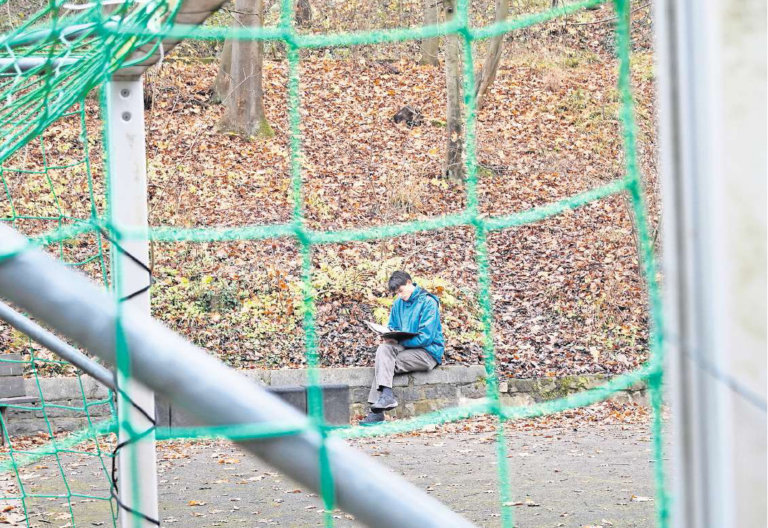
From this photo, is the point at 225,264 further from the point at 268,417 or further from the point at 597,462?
the point at 268,417

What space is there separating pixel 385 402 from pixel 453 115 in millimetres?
6427

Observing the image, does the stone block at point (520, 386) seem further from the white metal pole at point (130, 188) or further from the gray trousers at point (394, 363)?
the white metal pole at point (130, 188)

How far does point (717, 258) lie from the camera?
0.90m

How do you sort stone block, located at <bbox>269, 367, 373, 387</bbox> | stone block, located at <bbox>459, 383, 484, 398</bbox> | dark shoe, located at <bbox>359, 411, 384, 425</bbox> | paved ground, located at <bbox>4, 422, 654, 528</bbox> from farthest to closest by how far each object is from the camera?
stone block, located at <bbox>459, 383, 484, 398</bbox>, stone block, located at <bbox>269, 367, 373, 387</bbox>, dark shoe, located at <bbox>359, 411, 384, 425</bbox>, paved ground, located at <bbox>4, 422, 654, 528</bbox>

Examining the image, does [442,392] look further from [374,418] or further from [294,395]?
[294,395]

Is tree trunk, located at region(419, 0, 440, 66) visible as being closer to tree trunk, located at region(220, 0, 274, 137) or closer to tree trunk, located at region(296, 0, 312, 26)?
tree trunk, located at region(296, 0, 312, 26)

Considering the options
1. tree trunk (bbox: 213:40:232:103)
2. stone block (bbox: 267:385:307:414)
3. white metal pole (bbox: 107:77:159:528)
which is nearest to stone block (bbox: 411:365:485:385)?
stone block (bbox: 267:385:307:414)

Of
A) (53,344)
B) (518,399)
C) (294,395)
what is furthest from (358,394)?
(53,344)

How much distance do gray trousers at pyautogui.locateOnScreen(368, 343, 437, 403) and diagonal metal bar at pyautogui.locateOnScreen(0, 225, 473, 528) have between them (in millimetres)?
7423

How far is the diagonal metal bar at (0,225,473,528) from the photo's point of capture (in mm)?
969

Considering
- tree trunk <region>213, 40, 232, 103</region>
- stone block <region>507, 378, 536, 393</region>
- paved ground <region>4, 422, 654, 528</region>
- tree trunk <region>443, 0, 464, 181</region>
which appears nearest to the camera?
paved ground <region>4, 422, 654, 528</region>

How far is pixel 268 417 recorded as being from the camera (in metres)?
0.97

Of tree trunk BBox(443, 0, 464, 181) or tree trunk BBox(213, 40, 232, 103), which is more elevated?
tree trunk BBox(213, 40, 232, 103)

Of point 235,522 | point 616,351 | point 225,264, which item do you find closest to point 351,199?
point 225,264
